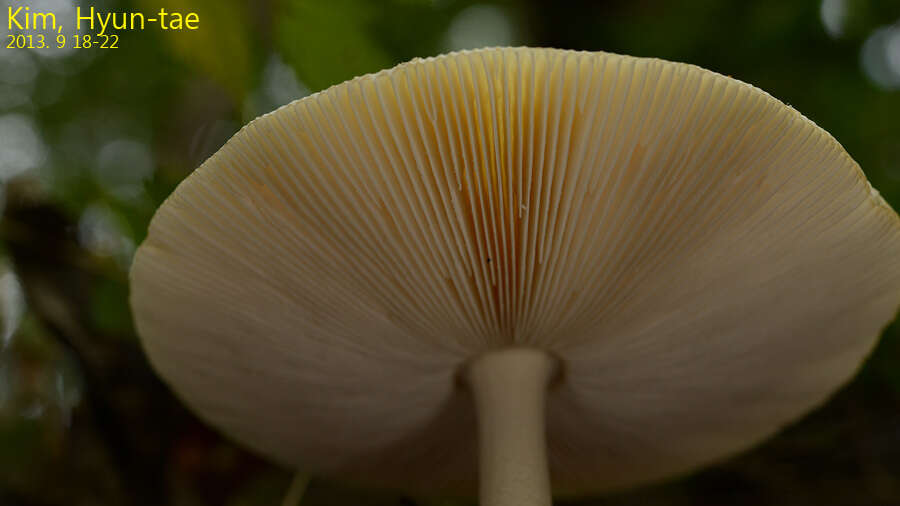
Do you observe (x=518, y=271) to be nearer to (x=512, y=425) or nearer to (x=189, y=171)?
(x=512, y=425)

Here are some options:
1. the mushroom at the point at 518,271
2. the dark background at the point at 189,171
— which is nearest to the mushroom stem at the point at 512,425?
the mushroom at the point at 518,271

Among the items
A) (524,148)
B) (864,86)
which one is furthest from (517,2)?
(524,148)

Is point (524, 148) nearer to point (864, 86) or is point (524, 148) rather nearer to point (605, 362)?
point (605, 362)

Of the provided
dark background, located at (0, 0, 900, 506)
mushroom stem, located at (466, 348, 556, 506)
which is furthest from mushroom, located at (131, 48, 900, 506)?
dark background, located at (0, 0, 900, 506)

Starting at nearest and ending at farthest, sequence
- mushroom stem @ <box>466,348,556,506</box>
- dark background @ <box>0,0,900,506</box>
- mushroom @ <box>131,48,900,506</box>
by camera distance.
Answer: mushroom @ <box>131,48,900,506</box>
mushroom stem @ <box>466,348,556,506</box>
dark background @ <box>0,0,900,506</box>

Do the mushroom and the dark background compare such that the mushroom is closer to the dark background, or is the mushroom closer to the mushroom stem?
the mushroom stem

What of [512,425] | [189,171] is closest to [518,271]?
[512,425]

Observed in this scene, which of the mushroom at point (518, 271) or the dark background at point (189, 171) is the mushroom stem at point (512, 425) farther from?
the dark background at point (189, 171)

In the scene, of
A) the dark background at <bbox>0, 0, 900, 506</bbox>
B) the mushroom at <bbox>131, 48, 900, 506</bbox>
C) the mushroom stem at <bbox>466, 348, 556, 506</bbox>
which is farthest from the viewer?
the dark background at <bbox>0, 0, 900, 506</bbox>
